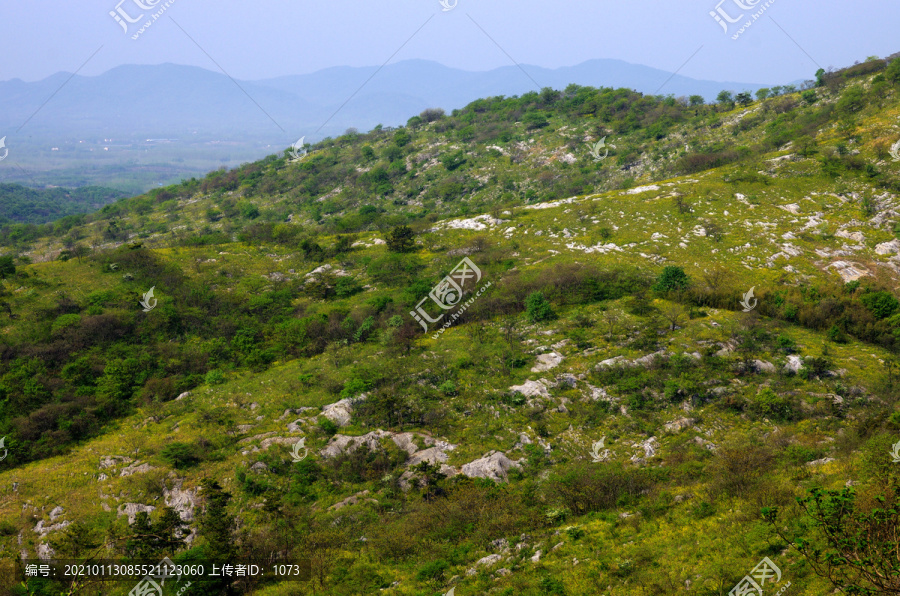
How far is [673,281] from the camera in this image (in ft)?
80.9

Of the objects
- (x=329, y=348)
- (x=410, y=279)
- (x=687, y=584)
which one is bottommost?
(x=687, y=584)

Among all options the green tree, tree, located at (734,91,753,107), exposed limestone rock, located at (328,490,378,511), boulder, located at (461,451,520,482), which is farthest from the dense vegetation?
tree, located at (734,91,753,107)

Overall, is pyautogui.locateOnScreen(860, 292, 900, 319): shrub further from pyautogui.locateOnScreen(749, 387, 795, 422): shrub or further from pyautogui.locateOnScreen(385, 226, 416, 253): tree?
pyautogui.locateOnScreen(385, 226, 416, 253): tree

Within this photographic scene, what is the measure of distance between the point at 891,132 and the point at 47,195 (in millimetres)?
165300

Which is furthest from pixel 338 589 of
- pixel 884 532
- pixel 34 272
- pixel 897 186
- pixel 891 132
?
pixel 891 132

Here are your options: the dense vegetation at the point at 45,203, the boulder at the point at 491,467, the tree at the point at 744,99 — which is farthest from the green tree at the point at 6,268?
the dense vegetation at the point at 45,203

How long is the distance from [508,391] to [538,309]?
6636 millimetres

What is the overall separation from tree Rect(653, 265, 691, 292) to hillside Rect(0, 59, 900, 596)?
0.66 ft

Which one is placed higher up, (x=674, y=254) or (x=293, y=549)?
(x=674, y=254)

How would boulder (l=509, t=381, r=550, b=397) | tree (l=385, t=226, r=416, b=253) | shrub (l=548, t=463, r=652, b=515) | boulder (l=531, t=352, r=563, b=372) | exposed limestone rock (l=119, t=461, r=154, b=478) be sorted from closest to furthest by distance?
1. shrub (l=548, t=463, r=652, b=515)
2. exposed limestone rock (l=119, t=461, r=154, b=478)
3. boulder (l=509, t=381, r=550, b=397)
4. boulder (l=531, t=352, r=563, b=372)
5. tree (l=385, t=226, r=416, b=253)

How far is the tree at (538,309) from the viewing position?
80.0ft

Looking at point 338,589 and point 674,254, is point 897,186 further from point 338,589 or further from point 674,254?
point 338,589

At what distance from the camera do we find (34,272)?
29953mm

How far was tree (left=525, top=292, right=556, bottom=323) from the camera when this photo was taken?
80.0ft
